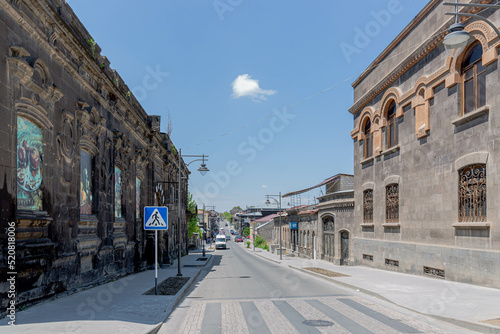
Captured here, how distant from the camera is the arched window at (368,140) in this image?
25797 mm

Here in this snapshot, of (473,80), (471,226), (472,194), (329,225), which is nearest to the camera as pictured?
(471,226)

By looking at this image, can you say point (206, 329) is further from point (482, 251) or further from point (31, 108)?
point (482, 251)

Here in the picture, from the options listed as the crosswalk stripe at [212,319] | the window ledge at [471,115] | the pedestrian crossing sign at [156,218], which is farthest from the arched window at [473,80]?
the pedestrian crossing sign at [156,218]

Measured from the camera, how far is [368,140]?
86.3ft

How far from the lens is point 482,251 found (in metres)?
14.0

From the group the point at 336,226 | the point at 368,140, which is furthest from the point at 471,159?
the point at 336,226

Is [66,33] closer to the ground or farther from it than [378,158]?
farther from it

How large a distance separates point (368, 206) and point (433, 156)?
8.32 meters

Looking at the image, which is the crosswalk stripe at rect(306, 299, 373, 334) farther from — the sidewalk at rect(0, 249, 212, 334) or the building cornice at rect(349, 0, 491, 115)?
the building cornice at rect(349, 0, 491, 115)

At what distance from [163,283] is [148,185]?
34.7 feet

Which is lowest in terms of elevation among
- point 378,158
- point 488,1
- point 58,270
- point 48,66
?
point 58,270

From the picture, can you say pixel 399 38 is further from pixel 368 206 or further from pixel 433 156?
pixel 368 206

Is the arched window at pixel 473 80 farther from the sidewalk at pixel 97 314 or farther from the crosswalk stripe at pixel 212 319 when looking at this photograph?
the sidewalk at pixel 97 314

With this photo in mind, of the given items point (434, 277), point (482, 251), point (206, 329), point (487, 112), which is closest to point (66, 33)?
point (206, 329)
